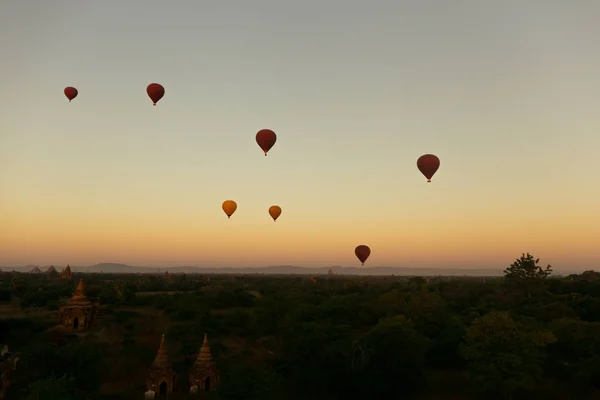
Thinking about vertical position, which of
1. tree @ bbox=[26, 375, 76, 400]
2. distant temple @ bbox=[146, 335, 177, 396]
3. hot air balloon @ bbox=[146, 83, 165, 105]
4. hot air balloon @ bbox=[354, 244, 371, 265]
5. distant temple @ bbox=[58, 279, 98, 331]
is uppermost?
hot air balloon @ bbox=[146, 83, 165, 105]

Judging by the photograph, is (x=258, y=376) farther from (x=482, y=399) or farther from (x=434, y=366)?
(x=434, y=366)

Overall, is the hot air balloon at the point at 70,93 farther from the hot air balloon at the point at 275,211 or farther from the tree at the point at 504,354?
the tree at the point at 504,354

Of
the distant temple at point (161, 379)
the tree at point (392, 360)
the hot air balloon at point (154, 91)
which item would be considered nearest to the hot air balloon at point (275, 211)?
the hot air balloon at point (154, 91)

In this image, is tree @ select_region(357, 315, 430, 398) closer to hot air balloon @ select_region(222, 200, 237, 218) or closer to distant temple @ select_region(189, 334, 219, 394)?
distant temple @ select_region(189, 334, 219, 394)

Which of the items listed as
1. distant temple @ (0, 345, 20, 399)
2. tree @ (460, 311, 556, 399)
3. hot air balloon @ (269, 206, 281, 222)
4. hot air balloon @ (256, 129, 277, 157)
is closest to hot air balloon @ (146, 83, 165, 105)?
hot air balloon @ (256, 129, 277, 157)

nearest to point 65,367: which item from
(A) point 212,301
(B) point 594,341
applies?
(B) point 594,341
